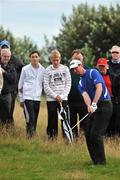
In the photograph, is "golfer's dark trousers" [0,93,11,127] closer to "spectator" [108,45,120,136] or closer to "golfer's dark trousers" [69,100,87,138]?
"golfer's dark trousers" [69,100,87,138]

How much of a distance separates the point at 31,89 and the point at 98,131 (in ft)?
11.3

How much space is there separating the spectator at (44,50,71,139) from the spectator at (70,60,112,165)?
251cm

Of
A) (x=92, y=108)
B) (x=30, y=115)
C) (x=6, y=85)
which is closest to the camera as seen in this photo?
(x=92, y=108)

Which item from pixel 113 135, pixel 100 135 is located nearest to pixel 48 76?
pixel 113 135

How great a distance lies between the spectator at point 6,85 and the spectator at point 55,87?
32.7 inches

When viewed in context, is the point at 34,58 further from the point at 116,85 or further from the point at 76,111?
the point at 116,85

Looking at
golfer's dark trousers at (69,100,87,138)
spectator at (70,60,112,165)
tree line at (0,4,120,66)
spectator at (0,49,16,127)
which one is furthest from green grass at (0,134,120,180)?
tree line at (0,4,120,66)

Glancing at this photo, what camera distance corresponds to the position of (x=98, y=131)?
10.6 meters

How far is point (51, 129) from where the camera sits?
533 inches

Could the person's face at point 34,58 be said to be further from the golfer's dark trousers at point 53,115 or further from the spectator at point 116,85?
the spectator at point 116,85

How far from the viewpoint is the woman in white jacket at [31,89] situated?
1347cm

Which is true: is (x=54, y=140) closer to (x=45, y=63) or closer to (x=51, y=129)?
(x=51, y=129)

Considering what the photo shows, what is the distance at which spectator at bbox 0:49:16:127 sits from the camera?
1338cm

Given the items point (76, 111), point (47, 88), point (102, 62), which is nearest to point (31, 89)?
point (47, 88)
